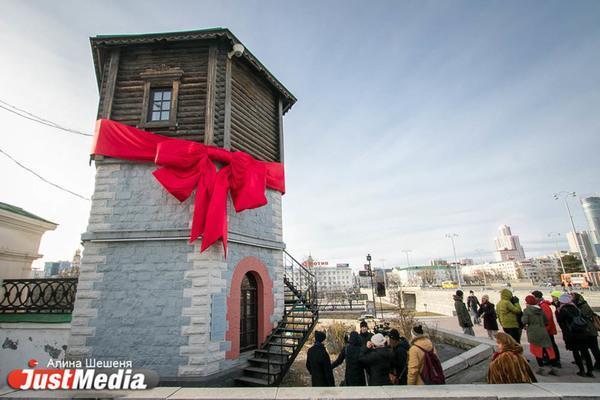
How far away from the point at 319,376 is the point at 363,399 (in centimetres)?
232

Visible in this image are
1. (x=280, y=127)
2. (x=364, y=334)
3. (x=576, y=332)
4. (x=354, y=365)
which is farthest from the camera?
(x=280, y=127)

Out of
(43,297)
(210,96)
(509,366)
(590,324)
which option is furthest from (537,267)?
(43,297)

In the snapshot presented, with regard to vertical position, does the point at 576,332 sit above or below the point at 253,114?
below

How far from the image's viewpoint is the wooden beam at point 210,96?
882 cm

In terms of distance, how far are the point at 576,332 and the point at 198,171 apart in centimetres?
978

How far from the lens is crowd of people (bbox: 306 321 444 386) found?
4.64 metres

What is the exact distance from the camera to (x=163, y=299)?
750 centimetres

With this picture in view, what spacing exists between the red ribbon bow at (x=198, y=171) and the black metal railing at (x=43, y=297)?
14.6 feet

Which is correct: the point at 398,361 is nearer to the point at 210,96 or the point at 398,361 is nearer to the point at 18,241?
the point at 210,96

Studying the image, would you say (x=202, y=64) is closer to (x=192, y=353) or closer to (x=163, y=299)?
(x=163, y=299)

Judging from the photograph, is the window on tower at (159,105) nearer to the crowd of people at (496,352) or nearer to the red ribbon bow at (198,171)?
the red ribbon bow at (198,171)

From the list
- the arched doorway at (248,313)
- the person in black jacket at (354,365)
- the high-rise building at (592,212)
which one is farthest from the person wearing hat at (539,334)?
the high-rise building at (592,212)

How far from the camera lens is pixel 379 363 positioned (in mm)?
4926

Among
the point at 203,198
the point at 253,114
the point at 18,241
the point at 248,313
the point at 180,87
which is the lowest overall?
the point at 248,313
